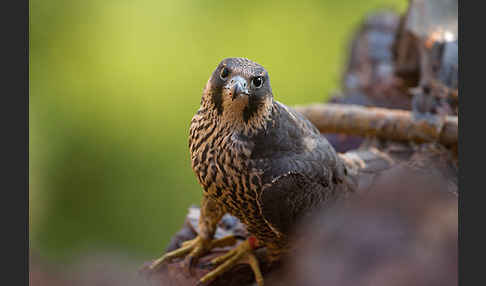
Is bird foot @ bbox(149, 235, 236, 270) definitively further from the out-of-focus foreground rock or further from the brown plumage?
the out-of-focus foreground rock

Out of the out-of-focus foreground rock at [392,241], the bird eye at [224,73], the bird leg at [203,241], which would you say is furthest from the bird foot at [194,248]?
the out-of-focus foreground rock at [392,241]

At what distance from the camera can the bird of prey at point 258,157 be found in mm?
1260

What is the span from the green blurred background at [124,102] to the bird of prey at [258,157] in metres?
0.23

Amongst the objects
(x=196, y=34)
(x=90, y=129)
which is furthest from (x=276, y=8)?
(x=90, y=129)

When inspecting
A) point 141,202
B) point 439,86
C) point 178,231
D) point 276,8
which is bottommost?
point 178,231

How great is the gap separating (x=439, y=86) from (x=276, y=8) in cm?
88

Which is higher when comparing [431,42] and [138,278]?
[431,42]

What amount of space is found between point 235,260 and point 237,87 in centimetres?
80

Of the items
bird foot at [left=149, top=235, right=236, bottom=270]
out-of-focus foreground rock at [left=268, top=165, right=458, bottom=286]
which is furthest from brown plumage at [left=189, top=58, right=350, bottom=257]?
out-of-focus foreground rock at [left=268, top=165, right=458, bottom=286]

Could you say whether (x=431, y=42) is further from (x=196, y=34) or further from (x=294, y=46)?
(x=196, y=34)

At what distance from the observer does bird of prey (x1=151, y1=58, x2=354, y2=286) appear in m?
1.26

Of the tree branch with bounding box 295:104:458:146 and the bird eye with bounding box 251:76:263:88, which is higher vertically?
the bird eye with bounding box 251:76:263:88

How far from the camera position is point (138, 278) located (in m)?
1.35

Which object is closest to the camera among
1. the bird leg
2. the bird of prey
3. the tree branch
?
the bird of prey
